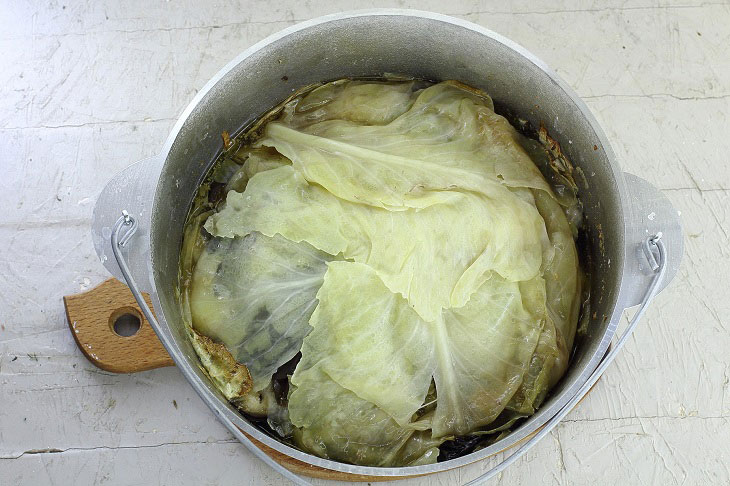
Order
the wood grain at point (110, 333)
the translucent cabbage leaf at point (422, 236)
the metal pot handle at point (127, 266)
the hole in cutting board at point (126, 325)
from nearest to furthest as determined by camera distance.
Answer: the metal pot handle at point (127, 266), the translucent cabbage leaf at point (422, 236), the wood grain at point (110, 333), the hole in cutting board at point (126, 325)

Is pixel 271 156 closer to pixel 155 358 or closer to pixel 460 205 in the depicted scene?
pixel 460 205

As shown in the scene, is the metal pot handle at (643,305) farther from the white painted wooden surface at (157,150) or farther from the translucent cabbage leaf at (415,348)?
the white painted wooden surface at (157,150)

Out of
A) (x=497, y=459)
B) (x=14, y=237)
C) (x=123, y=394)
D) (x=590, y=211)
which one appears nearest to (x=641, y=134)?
(x=590, y=211)

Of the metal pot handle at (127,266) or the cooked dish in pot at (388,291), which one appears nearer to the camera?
the metal pot handle at (127,266)

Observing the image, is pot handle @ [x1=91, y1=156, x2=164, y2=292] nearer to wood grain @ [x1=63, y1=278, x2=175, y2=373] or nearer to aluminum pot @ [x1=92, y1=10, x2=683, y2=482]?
aluminum pot @ [x1=92, y1=10, x2=683, y2=482]

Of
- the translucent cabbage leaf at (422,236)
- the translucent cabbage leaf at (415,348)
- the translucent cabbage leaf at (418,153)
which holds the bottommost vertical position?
the translucent cabbage leaf at (415,348)

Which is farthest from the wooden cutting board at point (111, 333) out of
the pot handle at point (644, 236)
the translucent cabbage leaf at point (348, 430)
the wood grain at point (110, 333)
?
the pot handle at point (644, 236)

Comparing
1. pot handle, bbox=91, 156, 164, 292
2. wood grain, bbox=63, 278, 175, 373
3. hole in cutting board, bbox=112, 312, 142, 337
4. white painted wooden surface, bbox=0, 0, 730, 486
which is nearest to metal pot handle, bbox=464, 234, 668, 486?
white painted wooden surface, bbox=0, 0, 730, 486
